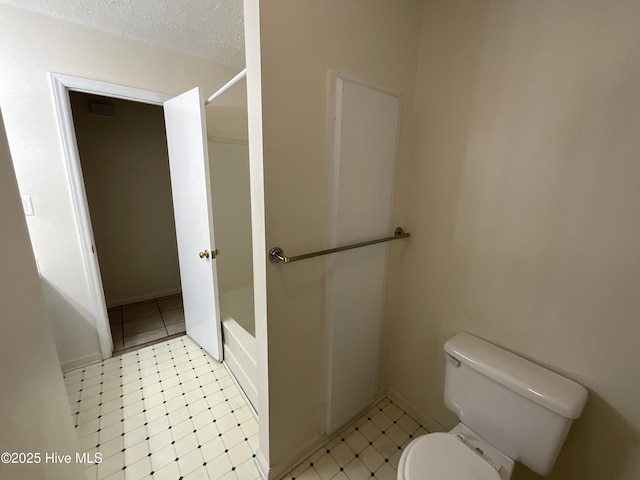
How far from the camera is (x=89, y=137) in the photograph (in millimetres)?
2381

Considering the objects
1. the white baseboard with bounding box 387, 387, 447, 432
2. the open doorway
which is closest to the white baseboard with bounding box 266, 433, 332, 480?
the white baseboard with bounding box 387, 387, 447, 432

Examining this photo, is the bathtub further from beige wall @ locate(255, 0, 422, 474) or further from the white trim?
the white trim

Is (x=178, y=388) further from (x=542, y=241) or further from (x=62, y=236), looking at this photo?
(x=542, y=241)

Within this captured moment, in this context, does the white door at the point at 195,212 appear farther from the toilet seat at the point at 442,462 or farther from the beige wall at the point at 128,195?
the toilet seat at the point at 442,462

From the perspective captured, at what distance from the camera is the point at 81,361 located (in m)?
1.84

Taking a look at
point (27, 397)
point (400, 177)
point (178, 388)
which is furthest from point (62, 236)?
point (400, 177)

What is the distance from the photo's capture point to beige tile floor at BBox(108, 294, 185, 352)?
2168mm

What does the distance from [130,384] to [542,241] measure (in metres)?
2.42

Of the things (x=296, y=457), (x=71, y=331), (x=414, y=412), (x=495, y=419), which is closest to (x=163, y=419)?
(x=296, y=457)

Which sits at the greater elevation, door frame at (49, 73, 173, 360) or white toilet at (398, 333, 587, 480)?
door frame at (49, 73, 173, 360)

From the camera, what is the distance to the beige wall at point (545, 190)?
31.8 inches

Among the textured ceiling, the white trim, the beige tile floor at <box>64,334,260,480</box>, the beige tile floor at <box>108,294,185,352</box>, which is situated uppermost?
the textured ceiling

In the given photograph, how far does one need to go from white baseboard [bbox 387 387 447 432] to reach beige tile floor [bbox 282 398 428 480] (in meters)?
0.03

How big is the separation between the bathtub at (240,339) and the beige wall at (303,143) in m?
0.33
